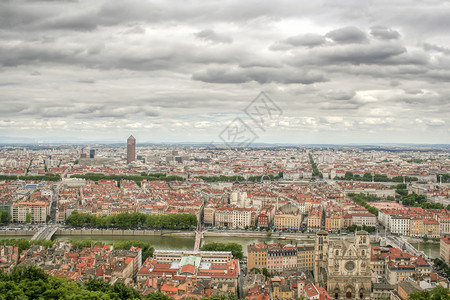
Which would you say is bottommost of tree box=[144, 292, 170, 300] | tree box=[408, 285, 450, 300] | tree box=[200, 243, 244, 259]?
tree box=[200, 243, 244, 259]

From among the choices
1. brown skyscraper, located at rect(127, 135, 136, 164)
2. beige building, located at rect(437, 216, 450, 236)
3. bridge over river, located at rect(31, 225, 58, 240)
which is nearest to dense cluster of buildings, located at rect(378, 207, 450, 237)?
beige building, located at rect(437, 216, 450, 236)

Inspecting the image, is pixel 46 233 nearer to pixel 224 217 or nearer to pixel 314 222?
pixel 224 217

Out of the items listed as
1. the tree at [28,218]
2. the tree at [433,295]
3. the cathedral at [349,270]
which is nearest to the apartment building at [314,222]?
the cathedral at [349,270]

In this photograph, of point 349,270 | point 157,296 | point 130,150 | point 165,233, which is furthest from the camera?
point 130,150

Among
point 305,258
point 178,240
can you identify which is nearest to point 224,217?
point 178,240

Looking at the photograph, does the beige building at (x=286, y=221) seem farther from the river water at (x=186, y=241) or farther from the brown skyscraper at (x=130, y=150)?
the brown skyscraper at (x=130, y=150)

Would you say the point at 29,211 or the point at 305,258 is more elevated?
the point at 29,211

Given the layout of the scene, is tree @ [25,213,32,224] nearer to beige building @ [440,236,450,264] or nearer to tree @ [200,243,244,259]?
tree @ [200,243,244,259]

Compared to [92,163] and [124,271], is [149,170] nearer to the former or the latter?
[92,163]

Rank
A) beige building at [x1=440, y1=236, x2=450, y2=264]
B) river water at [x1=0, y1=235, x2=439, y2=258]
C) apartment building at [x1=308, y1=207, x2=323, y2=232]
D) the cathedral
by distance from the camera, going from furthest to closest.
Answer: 1. apartment building at [x1=308, y1=207, x2=323, y2=232]
2. river water at [x1=0, y1=235, x2=439, y2=258]
3. beige building at [x1=440, y1=236, x2=450, y2=264]
4. the cathedral

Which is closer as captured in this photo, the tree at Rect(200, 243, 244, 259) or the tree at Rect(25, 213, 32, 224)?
the tree at Rect(200, 243, 244, 259)

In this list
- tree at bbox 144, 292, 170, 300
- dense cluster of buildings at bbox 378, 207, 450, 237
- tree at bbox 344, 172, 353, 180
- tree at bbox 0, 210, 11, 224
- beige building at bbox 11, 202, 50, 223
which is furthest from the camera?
tree at bbox 344, 172, 353, 180
